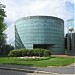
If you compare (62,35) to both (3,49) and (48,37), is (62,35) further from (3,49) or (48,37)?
(3,49)

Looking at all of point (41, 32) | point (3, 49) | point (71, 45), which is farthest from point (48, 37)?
point (71, 45)

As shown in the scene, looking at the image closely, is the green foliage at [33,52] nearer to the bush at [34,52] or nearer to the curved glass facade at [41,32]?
the bush at [34,52]

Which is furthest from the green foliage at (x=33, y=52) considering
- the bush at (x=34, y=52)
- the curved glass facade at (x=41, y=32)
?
the curved glass facade at (x=41, y=32)

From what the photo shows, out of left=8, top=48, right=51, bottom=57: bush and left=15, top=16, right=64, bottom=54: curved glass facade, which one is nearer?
left=8, top=48, right=51, bottom=57: bush

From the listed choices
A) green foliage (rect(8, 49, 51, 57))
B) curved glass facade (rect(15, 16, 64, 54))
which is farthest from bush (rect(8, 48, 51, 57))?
curved glass facade (rect(15, 16, 64, 54))

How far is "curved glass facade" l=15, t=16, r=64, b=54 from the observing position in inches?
4050

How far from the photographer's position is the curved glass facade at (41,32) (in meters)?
103

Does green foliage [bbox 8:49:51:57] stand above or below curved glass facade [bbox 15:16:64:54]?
below

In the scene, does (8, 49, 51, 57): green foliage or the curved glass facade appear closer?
(8, 49, 51, 57): green foliage

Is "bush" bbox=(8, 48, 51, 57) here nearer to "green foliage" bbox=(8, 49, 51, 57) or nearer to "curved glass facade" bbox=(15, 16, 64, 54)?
"green foliage" bbox=(8, 49, 51, 57)

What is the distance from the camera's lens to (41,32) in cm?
10319

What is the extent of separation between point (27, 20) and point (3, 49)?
23920 mm

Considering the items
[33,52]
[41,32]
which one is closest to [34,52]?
[33,52]

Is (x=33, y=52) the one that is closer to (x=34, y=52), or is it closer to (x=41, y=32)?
(x=34, y=52)
